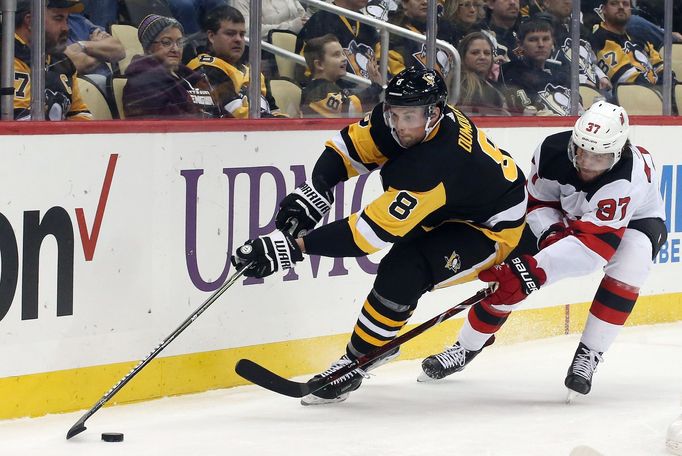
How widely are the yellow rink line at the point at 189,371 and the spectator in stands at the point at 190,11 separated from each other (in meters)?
1.11

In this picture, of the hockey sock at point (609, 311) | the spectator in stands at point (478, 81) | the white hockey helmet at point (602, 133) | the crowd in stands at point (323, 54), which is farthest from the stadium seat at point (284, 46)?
the hockey sock at point (609, 311)

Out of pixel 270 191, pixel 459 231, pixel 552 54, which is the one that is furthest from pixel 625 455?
pixel 552 54

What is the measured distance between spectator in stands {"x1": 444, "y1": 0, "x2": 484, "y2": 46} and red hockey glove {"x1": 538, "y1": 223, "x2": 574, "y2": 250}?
1.22 m

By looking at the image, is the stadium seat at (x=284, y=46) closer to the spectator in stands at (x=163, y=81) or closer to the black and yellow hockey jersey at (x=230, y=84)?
the black and yellow hockey jersey at (x=230, y=84)

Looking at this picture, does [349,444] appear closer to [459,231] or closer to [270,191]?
[459,231]

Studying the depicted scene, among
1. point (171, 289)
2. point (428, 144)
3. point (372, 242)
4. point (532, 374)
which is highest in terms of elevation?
point (428, 144)

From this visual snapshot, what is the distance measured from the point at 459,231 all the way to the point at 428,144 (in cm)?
38

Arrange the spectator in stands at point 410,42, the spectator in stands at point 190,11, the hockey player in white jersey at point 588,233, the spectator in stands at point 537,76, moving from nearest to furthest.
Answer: the hockey player in white jersey at point 588,233 → the spectator in stands at point 190,11 → the spectator in stands at point 410,42 → the spectator in stands at point 537,76

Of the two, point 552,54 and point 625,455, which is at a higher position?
point 552,54

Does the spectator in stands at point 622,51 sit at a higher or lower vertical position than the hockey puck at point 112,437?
higher

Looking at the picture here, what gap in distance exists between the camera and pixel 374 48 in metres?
5.28

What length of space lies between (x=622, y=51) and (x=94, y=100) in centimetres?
308

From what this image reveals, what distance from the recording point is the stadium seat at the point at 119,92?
4289mm

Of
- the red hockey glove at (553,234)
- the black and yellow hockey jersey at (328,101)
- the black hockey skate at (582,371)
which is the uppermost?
the black and yellow hockey jersey at (328,101)
